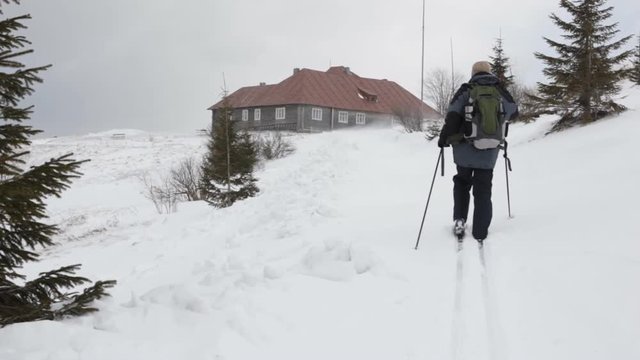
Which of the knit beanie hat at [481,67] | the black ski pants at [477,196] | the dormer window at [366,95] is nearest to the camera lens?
the black ski pants at [477,196]

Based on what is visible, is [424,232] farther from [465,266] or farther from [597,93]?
[597,93]

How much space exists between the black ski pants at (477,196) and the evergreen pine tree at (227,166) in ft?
46.0

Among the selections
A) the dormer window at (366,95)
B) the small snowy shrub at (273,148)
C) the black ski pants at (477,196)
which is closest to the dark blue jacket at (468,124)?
the black ski pants at (477,196)

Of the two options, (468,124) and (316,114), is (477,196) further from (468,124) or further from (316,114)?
(316,114)

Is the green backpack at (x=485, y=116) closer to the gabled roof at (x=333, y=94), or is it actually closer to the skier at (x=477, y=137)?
the skier at (x=477, y=137)

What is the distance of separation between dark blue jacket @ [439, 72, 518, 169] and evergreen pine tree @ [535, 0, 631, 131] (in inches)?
424

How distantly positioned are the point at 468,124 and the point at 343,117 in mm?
45775

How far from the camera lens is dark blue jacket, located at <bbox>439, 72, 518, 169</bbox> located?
6.35 metres

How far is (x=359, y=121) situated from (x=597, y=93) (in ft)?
123

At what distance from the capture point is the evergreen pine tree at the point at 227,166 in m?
20.1

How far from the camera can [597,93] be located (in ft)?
50.3

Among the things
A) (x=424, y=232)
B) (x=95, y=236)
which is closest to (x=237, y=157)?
(x=95, y=236)

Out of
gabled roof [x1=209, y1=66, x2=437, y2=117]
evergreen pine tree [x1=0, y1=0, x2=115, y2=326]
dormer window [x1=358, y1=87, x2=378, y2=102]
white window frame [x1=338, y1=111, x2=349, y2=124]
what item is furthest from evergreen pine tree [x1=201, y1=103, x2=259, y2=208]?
dormer window [x1=358, y1=87, x2=378, y2=102]

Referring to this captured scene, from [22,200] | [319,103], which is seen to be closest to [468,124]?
[22,200]
